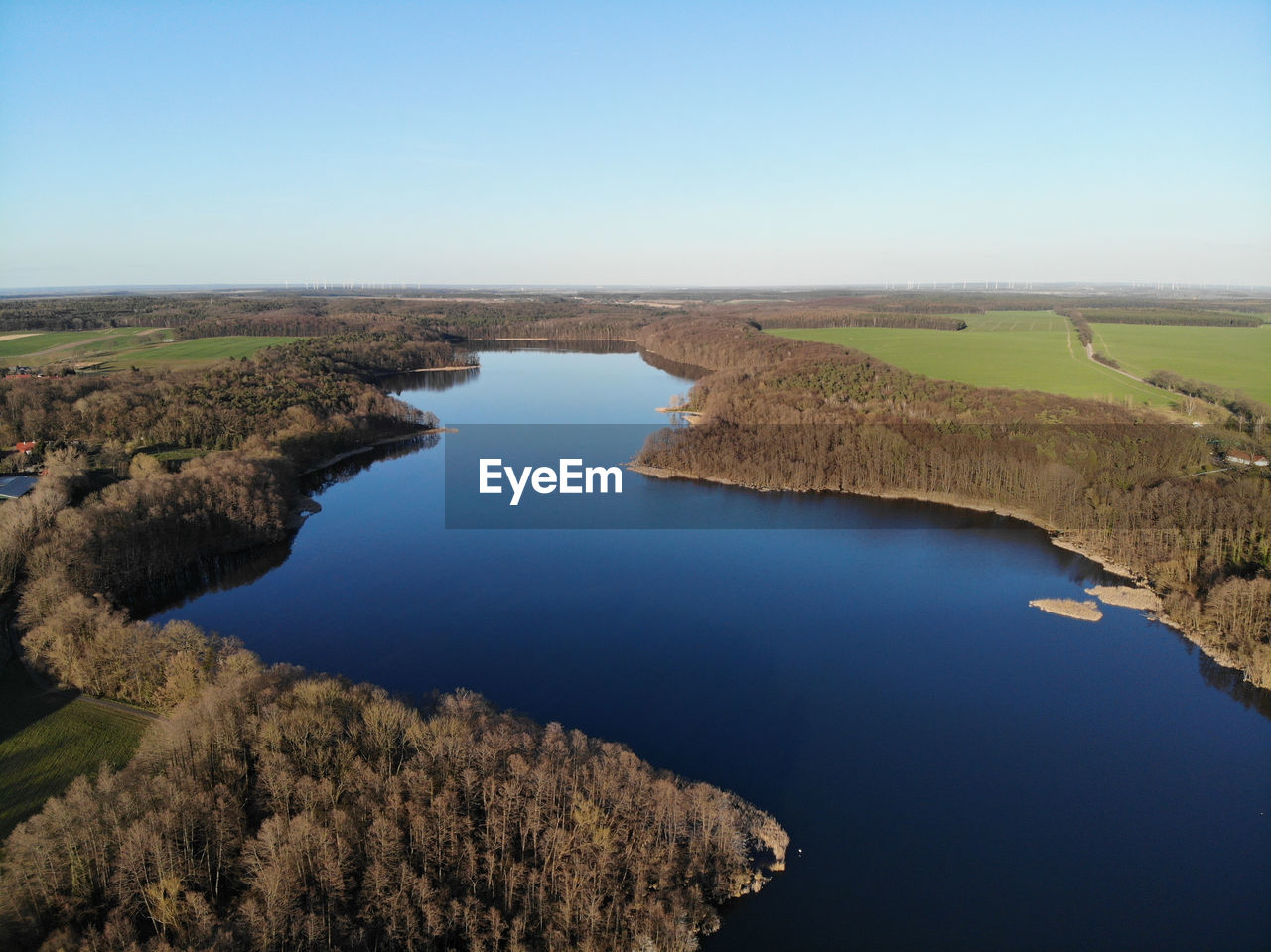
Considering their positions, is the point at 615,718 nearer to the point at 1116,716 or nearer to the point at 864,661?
the point at 864,661

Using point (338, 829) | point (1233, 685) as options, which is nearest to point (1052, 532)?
point (1233, 685)

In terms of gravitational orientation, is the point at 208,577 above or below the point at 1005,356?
below

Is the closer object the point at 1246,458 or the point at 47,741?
the point at 47,741

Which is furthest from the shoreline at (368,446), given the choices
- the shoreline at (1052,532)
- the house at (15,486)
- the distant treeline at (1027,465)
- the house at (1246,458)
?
the house at (1246,458)

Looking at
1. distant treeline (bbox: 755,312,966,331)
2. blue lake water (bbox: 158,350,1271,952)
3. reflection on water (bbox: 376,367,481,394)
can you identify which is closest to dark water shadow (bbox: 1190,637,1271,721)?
blue lake water (bbox: 158,350,1271,952)

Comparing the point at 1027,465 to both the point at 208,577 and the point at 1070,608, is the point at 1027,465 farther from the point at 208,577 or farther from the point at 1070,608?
the point at 208,577

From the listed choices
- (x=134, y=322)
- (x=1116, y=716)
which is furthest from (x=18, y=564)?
(x=134, y=322)

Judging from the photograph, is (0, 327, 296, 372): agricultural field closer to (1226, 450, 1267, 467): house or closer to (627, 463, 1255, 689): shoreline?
(627, 463, 1255, 689): shoreline
